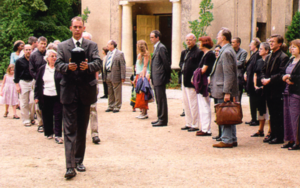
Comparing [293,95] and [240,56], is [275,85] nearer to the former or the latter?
[293,95]

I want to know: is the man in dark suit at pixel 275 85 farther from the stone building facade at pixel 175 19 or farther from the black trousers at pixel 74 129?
the stone building facade at pixel 175 19

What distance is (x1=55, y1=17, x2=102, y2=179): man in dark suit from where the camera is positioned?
5.44m

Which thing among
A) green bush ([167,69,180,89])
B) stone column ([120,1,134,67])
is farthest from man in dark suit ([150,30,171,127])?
stone column ([120,1,134,67])

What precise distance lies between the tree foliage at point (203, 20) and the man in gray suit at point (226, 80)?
1027 centimetres

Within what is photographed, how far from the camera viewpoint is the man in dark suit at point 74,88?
5441 mm

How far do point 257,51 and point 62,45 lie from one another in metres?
5.02

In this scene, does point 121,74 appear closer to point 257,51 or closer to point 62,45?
point 257,51

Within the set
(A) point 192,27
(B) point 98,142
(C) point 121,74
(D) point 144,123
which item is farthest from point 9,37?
(B) point 98,142

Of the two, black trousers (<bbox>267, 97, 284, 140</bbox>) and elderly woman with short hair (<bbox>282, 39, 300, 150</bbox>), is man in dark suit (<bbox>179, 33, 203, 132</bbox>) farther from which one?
→ elderly woman with short hair (<bbox>282, 39, 300, 150</bbox>)

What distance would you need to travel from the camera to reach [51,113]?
26.7ft

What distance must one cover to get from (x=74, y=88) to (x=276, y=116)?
409 cm

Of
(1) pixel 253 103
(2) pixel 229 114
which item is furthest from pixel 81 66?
(1) pixel 253 103

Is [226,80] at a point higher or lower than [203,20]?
lower

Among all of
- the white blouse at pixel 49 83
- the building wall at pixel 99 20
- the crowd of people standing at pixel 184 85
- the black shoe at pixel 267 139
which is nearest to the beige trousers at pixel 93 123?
the crowd of people standing at pixel 184 85
